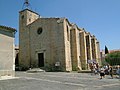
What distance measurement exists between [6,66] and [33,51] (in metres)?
16.5

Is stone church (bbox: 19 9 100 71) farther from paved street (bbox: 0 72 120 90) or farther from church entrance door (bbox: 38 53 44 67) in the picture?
paved street (bbox: 0 72 120 90)

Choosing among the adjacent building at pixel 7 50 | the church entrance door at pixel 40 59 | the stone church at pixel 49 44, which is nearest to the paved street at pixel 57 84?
the adjacent building at pixel 7 50

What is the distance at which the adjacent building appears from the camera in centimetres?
1623

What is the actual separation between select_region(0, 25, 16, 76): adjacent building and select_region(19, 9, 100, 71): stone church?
525 inches

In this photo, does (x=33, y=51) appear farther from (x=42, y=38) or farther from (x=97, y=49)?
(x=97, y=49)

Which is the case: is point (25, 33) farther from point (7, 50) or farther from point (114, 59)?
point (114, 59)

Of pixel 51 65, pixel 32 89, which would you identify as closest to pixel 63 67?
pixel 51 65

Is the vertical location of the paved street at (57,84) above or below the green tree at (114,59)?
below

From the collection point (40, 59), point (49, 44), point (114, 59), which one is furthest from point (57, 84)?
point (114, 59)

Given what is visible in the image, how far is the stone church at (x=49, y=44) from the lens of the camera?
3020 cm

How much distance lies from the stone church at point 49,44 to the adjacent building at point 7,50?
13.3 meters

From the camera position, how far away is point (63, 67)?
96.8 ft

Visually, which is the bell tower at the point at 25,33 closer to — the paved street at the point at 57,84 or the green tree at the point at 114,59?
the paved street at the point at 57,84

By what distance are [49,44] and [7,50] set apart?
48.9ft
